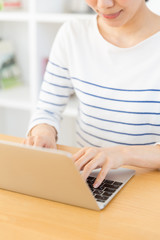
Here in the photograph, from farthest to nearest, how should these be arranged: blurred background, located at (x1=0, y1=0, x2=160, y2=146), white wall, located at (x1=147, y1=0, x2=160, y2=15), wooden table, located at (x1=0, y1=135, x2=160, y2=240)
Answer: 1. blurred background, located at (x1=0, y1=0, x2=160, y2=146)
2. white wall, located at (x1=147, y1=0, x2=160, y2=15)
3. wooden table, located at (x1=0, y1=135, x2=160, y2=240)

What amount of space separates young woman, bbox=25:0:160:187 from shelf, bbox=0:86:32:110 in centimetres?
89

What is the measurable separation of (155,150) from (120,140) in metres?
0.31

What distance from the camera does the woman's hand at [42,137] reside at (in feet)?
3.75

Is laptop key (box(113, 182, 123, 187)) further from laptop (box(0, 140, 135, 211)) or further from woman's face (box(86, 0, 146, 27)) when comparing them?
woman's face (box(86, 0, 146, 27))

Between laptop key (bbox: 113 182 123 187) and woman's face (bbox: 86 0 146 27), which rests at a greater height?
woman's face (bbox: 86 0 146 27)

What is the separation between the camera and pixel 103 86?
1.38 metres

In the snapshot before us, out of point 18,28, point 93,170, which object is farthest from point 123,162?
point 18,28

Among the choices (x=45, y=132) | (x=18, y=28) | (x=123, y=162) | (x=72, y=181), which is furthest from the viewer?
(x=18, y=28)

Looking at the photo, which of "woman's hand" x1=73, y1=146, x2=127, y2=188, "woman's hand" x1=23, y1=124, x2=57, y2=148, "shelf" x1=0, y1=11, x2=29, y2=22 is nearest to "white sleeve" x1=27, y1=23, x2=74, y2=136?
"woman's hand" x1=23, y1=124, x2=57, y2=148

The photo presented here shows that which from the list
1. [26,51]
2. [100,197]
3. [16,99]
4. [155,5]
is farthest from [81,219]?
[26,51]

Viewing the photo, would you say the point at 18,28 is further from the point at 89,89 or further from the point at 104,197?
the point at 104,197

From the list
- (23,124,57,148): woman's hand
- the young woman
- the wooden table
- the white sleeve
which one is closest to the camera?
the wooden table

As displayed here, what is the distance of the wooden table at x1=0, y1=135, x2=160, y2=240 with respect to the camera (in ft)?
2.41

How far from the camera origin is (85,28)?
1.45 m
